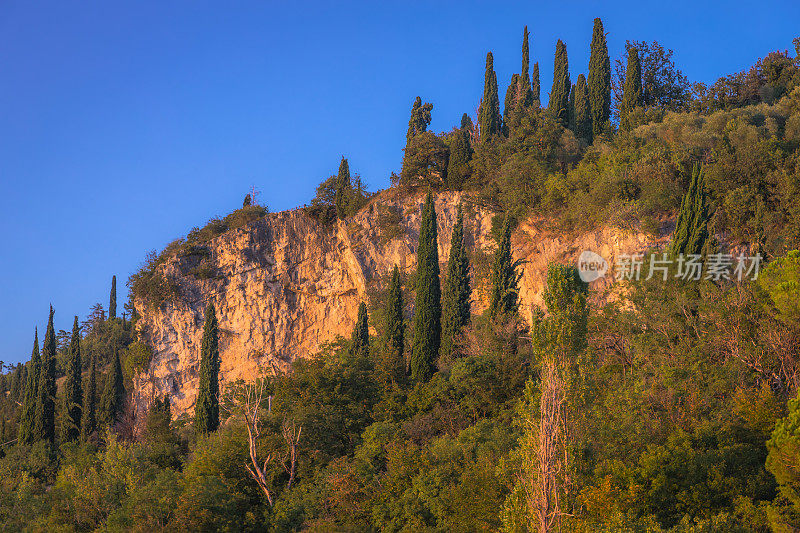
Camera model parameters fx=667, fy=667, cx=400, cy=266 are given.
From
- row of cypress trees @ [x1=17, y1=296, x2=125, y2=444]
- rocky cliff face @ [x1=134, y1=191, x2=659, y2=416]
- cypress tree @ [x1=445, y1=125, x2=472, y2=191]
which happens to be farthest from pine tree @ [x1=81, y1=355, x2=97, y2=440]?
cypress tree @ [x1=445, y1=125, x2=472, y2=191]

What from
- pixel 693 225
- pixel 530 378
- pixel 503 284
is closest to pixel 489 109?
pixel 503 284

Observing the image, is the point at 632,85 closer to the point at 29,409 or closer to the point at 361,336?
the point at 361,336

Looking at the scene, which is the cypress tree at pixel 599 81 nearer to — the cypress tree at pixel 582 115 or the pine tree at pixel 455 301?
the cypress tree at pixel 582 115

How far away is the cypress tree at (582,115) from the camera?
44.2 meters

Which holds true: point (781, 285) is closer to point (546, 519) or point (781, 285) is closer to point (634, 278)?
point (634, 278)

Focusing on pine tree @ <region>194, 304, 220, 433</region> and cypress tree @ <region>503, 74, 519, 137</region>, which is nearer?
pine tree @ <region>194, 304, 220, 433</region>

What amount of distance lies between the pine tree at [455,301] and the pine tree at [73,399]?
26.3m

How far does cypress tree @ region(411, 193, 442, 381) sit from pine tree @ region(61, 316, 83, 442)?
25.1m

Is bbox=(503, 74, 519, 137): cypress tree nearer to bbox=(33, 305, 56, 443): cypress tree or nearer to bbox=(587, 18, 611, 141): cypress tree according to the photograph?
bbox=(587, 18, 611, 141): cypress tree

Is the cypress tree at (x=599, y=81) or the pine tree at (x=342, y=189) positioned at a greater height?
the cypress tree at (x=599, y=81)

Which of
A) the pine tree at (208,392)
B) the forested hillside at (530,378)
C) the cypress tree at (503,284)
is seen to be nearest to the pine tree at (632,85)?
the forested hillside at (530,378)

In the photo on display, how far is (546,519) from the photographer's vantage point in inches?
→ 596

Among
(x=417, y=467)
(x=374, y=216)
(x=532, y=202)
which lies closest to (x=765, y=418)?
(x=417, y=467)

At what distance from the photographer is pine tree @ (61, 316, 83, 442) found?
142 feet
